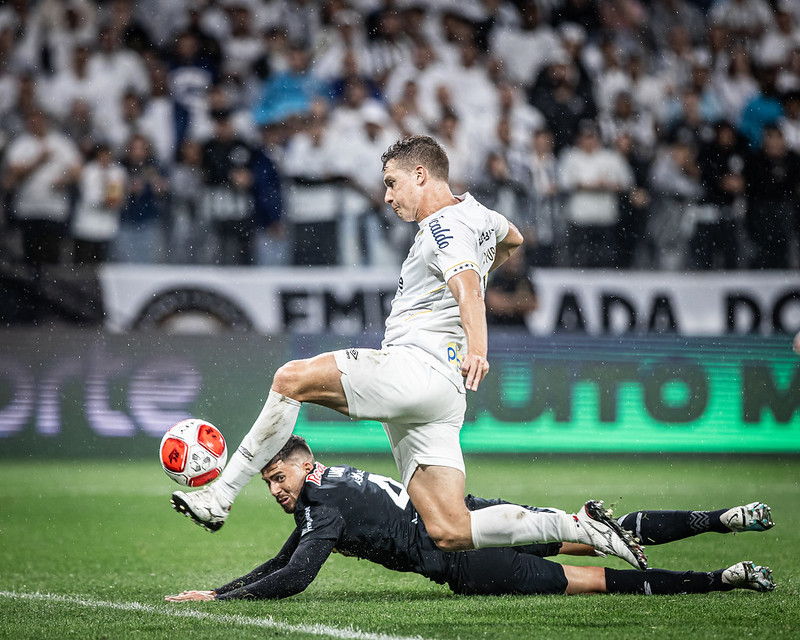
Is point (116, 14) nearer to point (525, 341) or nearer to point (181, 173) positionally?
point (181, 173)

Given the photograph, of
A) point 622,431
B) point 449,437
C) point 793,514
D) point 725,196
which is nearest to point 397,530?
point 449,437

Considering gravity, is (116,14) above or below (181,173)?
above

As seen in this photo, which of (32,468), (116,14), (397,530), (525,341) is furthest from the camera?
(116,14)

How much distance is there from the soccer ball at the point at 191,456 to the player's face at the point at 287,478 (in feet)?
0.89

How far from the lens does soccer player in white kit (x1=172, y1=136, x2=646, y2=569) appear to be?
15.2 feet

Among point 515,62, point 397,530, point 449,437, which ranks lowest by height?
point 397,530

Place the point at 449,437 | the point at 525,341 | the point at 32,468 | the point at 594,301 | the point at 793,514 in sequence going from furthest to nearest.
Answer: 1. the point at 594,301
2. the point at 525,341
3. the point at 32,468
4. the point at 793,514
5. the point at 449,437

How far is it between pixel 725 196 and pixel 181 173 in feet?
18.5

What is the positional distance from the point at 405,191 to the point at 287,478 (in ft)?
Answer: 4.83

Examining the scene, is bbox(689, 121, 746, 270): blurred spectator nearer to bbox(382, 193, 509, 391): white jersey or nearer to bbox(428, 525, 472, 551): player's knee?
bbox(382, 193, 509, 391): white jersey

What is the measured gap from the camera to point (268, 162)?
1116 cm

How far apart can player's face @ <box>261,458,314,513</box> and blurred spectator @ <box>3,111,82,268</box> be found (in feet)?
20.3

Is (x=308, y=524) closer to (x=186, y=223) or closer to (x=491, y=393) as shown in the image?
(x=491, y=393)

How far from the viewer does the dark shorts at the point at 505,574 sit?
5324mm
